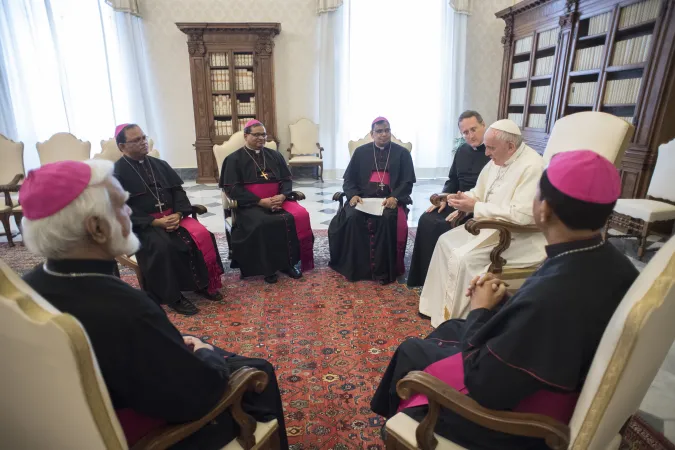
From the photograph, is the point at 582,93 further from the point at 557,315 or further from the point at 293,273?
the point at 557,315

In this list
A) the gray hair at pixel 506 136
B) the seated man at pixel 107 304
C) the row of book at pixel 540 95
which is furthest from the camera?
the row of book at pixel 540 95

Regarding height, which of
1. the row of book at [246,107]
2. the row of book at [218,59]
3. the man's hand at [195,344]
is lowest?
the man's hand at [195,344]

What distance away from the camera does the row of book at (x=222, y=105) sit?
22.7 feet

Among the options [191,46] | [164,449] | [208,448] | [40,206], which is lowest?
[208,448]

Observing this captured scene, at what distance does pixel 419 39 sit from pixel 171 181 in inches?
218

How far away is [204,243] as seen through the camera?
10.1ft

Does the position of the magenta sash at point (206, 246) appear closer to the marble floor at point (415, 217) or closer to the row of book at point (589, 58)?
the marble floor at point (415, 217)

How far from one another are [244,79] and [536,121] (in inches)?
185

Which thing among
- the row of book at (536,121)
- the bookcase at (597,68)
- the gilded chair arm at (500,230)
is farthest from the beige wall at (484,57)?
the gilded chair arm at (500,230)

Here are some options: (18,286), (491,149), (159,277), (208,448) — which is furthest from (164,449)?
(491,149)

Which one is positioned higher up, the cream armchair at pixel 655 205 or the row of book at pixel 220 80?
the row of book at pixel 220 80

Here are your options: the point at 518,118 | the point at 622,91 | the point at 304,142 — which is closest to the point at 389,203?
the point at 622,91

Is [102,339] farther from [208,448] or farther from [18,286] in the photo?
[208,448]

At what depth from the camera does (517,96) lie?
6.50m
